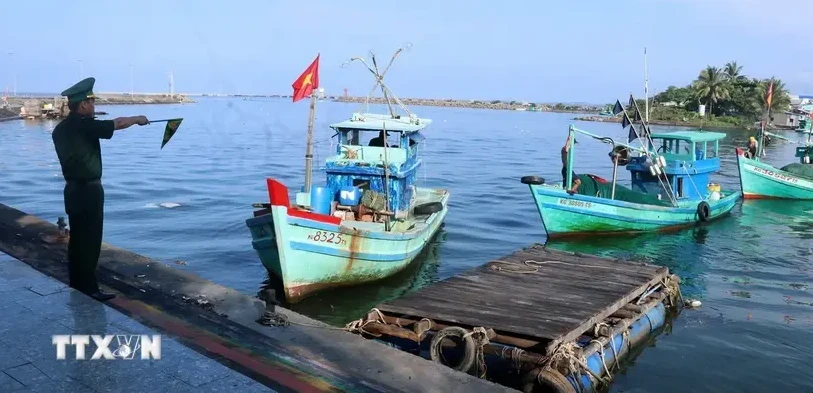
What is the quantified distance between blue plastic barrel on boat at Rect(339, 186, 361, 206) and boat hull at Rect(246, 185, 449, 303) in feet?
2.83

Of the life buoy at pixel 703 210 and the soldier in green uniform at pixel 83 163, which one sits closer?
the soldier in green uniform at pixel 83 163

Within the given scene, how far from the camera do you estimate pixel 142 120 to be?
650cm

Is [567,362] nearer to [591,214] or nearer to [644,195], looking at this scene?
[591,214]

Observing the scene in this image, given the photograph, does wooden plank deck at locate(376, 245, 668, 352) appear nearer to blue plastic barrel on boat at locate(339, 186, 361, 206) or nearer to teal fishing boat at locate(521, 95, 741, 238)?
blue plastic barrel on boat at locate(339, 186, 361, 206)

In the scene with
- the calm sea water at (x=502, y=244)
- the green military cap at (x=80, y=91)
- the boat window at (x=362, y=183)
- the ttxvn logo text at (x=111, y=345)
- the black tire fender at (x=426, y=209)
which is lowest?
the calm sea water at (x=502, y=244)

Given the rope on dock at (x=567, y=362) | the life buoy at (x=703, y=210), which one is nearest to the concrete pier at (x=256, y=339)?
the rope on dock at (x=567, y=362)

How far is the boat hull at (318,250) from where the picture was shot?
11.3 m

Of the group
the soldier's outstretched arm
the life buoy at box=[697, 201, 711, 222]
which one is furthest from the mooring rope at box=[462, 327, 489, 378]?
the life buoy at box=[697, 201, 711, 222]

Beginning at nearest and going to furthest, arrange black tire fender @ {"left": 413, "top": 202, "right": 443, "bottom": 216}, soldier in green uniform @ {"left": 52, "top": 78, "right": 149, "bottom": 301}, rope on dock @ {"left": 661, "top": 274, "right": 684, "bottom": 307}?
1. soldier in green uniform @ {"left": 52, "top": 78, "right": 149, "bottom": 301}
2. rope on dock @ {"left": 661, "top": 274, "right": 684, "bottom": 307}
3. black tire fender @ {"left": 413, "top": 202, "right": 443, "bottom": 216}

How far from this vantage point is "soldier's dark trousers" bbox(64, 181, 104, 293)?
21.2ft

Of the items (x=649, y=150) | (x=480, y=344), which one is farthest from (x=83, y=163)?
(x=649, y=150)

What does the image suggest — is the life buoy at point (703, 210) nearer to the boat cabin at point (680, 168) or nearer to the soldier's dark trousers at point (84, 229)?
the boat cabin at point (680, 168)

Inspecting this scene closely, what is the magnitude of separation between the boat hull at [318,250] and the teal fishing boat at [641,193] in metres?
5.97

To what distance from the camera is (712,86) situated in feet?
297
